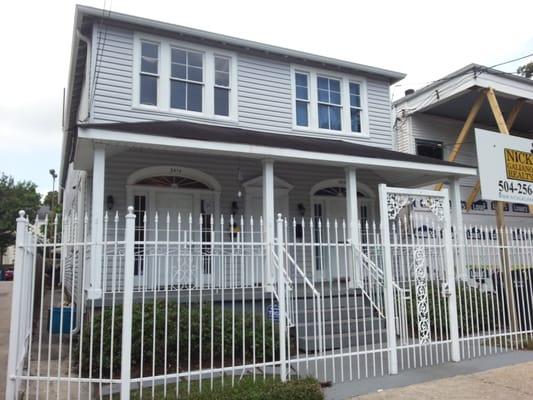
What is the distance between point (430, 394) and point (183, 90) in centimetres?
864

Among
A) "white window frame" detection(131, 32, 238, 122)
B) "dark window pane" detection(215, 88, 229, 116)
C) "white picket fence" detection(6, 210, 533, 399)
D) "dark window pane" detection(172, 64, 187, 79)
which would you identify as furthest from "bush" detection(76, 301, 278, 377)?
"dark window pane" detection(172, 64, 187, 79)

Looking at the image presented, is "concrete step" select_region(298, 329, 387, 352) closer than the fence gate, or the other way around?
the fence gate

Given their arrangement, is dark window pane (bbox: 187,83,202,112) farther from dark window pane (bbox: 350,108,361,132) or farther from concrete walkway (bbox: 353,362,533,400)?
concrete walkway (bbox: 353,362,533,400)

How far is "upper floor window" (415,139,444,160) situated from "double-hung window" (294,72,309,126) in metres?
5.73

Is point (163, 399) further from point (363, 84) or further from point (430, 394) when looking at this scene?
point (363, 84)

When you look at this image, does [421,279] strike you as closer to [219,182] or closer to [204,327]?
[204,327]

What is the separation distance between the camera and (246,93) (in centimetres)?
Result: 1182

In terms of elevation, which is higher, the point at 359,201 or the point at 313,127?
the point at 313,127

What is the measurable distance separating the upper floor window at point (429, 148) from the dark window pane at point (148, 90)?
32.6 feet

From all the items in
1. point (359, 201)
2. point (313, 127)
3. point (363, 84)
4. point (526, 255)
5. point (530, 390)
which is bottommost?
point (530, 390)

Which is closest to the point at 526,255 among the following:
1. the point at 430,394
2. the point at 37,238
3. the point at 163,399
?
the point at 430,394

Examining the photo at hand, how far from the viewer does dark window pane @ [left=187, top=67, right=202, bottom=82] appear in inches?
440

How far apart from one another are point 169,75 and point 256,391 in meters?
8.24

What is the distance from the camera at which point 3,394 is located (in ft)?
16.8
